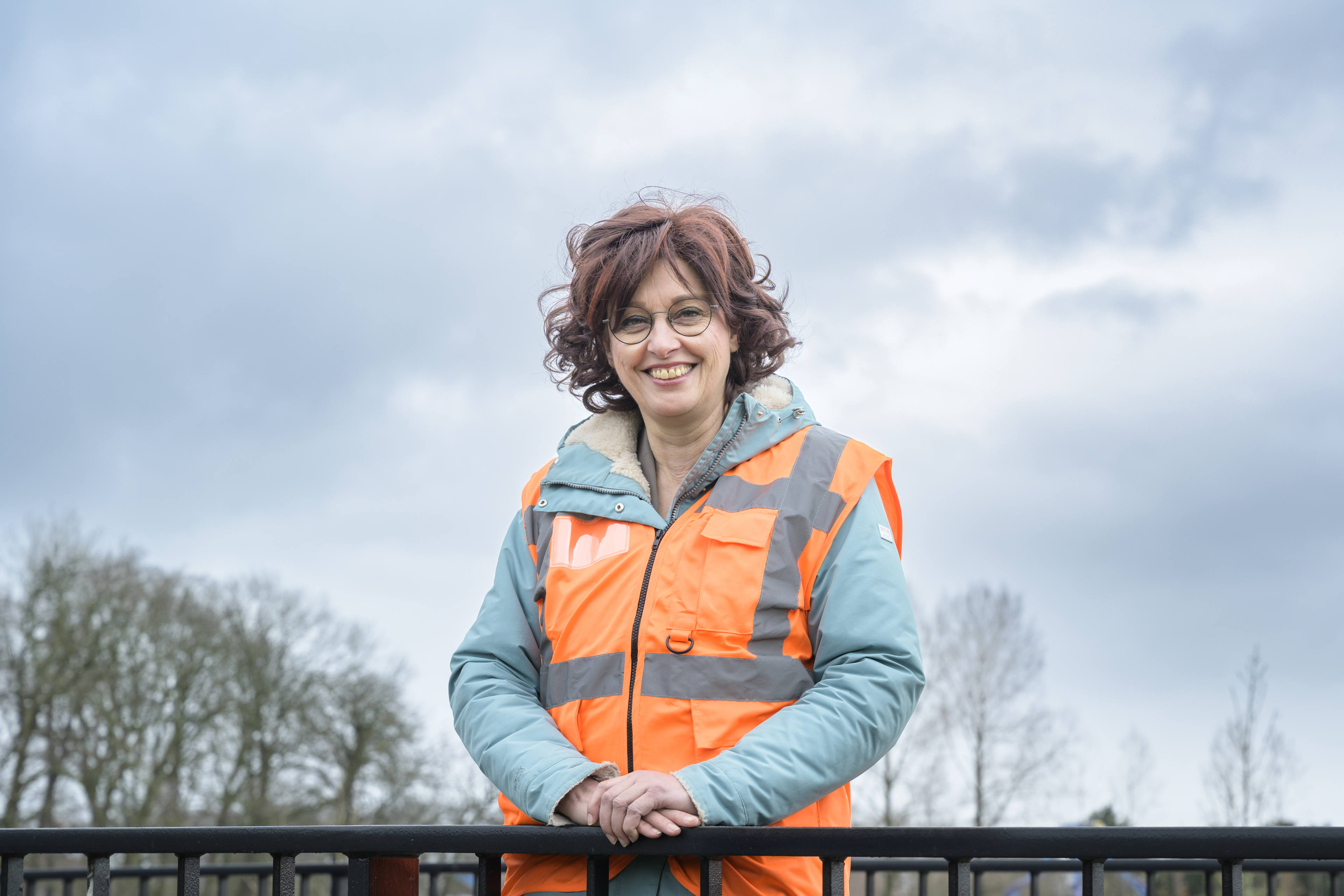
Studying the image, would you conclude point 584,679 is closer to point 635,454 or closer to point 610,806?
point 610,806

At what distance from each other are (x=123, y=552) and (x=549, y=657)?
84.7 ft

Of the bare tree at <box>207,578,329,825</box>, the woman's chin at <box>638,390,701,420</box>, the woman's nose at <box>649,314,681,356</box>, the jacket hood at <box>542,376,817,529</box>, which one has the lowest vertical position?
the bare tree at <box>207,578,329,825</box>

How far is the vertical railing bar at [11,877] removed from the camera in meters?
2.05

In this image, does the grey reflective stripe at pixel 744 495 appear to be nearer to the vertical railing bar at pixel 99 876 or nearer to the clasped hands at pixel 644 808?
the clasped hands at pixel 644 808

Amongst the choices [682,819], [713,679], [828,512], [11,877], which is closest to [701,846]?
[682,819]

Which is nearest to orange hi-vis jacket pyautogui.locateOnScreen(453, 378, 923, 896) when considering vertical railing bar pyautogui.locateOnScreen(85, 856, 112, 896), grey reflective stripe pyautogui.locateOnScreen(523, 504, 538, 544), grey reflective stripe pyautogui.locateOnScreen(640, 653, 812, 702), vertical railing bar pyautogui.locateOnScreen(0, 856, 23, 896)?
grey reflective stripe pyautogui.locateOnScreen(640, 653, 812, 702)

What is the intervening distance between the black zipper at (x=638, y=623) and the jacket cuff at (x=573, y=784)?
1.8 inches

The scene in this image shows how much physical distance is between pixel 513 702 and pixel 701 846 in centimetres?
52

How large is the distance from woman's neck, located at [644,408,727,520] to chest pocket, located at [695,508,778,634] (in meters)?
0.27

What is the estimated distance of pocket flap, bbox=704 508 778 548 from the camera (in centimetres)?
208

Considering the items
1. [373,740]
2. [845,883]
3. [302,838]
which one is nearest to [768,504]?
[845,883]

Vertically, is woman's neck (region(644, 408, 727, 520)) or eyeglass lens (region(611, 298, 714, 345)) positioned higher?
eyeglass lens (region(611, 298, 714, 345))

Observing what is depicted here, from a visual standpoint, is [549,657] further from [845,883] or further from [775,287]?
[775,287]

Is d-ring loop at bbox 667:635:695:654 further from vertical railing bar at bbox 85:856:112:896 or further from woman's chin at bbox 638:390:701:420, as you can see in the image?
vertical railing bar at bbox 85:856:112:896
